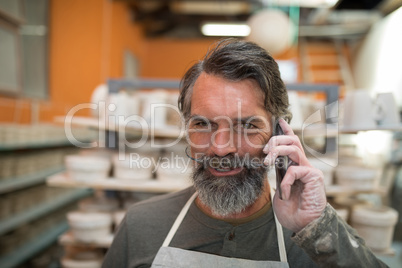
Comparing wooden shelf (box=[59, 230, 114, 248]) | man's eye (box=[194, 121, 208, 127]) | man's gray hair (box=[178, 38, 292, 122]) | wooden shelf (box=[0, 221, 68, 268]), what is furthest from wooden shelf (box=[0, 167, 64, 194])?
man's gray hair (box=[178, 38, 292, 122])

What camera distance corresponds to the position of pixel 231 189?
909mm

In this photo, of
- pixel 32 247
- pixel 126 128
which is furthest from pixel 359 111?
pixel 32 247

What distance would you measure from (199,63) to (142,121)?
3.70ft

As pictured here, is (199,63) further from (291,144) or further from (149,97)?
(149,97)

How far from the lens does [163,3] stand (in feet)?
23.5

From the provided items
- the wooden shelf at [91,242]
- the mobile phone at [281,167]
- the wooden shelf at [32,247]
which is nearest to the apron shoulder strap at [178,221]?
the mobile phone at [281,167]

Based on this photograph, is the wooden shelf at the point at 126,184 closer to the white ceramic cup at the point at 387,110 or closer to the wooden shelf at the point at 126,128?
the wooden shelf at the point at 126,128

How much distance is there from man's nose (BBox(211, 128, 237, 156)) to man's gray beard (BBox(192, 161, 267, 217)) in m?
0.08

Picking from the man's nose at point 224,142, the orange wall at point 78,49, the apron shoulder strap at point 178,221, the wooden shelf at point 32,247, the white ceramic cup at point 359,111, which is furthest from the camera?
the orange wall at point 78,49

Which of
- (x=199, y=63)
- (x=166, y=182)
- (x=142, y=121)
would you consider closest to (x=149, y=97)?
(x=142, y=121)

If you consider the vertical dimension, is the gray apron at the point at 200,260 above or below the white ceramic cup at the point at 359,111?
below

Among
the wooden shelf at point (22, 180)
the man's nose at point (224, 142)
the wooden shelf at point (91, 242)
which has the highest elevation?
the man's nose at point (224, 142)

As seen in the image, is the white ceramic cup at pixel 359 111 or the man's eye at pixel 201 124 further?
the white ceramic cup at pixel 359 111

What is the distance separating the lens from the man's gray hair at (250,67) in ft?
2.92
